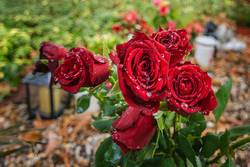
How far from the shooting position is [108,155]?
39.6 inches

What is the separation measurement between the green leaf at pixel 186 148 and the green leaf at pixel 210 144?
83mm

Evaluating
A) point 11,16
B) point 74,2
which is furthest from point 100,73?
point 74,2

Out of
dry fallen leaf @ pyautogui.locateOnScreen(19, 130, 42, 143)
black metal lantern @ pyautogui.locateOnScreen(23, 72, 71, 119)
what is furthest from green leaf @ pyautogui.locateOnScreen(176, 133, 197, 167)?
black metal lantern @ pyautogui.locateOnScreen(23, 72, 71, 119)

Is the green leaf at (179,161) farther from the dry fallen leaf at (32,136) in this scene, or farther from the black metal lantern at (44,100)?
the black metal lantern at (44,100)

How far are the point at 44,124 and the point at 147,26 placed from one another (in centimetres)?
103

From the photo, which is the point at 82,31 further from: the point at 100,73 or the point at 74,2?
the point at 100,73

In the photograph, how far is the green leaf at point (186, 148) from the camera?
93 cm

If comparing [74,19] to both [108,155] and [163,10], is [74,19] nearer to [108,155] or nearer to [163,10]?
[163,10]

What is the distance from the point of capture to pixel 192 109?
753 mm

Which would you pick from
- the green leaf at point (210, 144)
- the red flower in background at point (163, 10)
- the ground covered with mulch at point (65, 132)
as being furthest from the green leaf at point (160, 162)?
the red flower in background at point (163, 10)

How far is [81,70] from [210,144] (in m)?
0.41

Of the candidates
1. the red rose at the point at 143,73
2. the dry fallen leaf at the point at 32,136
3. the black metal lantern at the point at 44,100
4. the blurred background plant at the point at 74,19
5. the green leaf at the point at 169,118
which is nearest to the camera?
the red rose at the point at 143,73

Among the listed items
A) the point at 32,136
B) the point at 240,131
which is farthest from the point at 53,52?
the point at 32,136

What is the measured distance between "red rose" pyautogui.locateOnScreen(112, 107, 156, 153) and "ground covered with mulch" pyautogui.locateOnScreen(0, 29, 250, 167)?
0.74 metres
